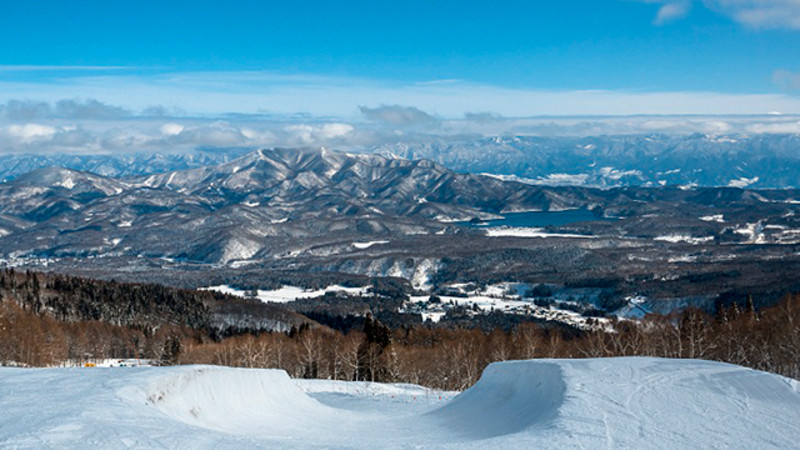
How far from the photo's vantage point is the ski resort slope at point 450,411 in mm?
18672

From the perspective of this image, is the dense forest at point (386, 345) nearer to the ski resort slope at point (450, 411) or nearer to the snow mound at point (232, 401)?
the ski resort slope at point (450, 411)

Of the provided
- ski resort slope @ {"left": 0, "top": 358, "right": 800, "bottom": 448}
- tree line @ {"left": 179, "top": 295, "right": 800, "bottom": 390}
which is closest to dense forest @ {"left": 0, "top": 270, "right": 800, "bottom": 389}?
tree line @ {"left": 179, "top": 295, "right": 800, "bottom": 390}

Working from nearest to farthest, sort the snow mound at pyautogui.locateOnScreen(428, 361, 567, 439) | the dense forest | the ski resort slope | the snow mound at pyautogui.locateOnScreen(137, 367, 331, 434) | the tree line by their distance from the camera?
the ski resort slope, the snow mound at pyautogui.locateOnScreen(428, 361, 567, 439), the snow mound at pyautogui.locateOnScreen(137, 367, 331, 434), the tree line, the dense forest

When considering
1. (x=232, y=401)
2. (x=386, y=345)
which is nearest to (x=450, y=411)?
(x=232, y=401)

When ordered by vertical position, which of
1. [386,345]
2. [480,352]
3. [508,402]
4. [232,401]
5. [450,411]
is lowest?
[480,352]

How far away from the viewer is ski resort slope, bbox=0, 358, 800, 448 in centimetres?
1867

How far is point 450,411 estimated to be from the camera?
107 feet

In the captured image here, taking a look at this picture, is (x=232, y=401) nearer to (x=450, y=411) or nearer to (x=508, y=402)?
(x=450, y=411)

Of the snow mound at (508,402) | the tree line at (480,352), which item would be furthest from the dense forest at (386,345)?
the snow mound at (508,402)

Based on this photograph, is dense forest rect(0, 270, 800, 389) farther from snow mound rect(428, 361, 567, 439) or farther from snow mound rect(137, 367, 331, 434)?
snow mound rect(137, 367, 331, 434)

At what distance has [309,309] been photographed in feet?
650

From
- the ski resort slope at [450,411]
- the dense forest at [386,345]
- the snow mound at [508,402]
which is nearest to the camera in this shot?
the ski resort slope at [450,411]

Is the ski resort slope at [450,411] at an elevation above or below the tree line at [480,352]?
above

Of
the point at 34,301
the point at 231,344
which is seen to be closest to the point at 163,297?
the point at 34,301
